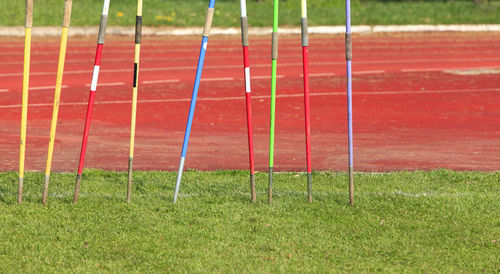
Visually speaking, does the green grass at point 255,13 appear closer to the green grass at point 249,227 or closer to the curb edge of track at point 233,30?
the curb edge of track at point 233,30

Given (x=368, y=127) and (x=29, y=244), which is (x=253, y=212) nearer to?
(x=29, y=244)

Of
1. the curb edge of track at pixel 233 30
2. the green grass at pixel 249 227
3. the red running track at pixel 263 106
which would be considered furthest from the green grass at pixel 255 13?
the green grass at pixel 249 227

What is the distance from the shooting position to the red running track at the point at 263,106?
1091 centimetres

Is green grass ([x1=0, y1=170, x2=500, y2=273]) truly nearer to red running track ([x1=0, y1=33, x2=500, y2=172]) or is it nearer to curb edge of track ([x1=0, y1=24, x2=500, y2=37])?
red running track ([x1=0, y1=33, x2=500, y2=172])

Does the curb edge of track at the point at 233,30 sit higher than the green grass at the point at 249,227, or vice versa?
the curb edge of track at the point at 233,30

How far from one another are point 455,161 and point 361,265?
463 centimetres

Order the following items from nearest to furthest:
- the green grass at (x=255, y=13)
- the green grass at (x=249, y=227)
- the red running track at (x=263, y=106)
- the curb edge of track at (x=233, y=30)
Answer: the green grass at (x=249, y=227) → the red running track at (x=263, y=106) → the curb edge of track at (x=233, y=30) → the green grass at (x=255, y=13)

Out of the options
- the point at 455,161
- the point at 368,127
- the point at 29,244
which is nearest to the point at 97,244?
the point at 29,244

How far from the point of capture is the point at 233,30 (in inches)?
1044

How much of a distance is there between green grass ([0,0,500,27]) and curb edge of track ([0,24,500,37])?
31 centimetres

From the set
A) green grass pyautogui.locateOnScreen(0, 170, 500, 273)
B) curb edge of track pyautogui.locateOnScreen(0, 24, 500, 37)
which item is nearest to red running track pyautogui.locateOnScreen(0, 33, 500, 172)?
curb edge of track pyautogui.locateOnScreen(0, 24, 500, 37)

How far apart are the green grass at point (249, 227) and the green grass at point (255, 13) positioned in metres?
17.8

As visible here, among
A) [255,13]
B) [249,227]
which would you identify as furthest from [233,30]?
[249,227]

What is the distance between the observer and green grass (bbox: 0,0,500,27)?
26531 millimetres
